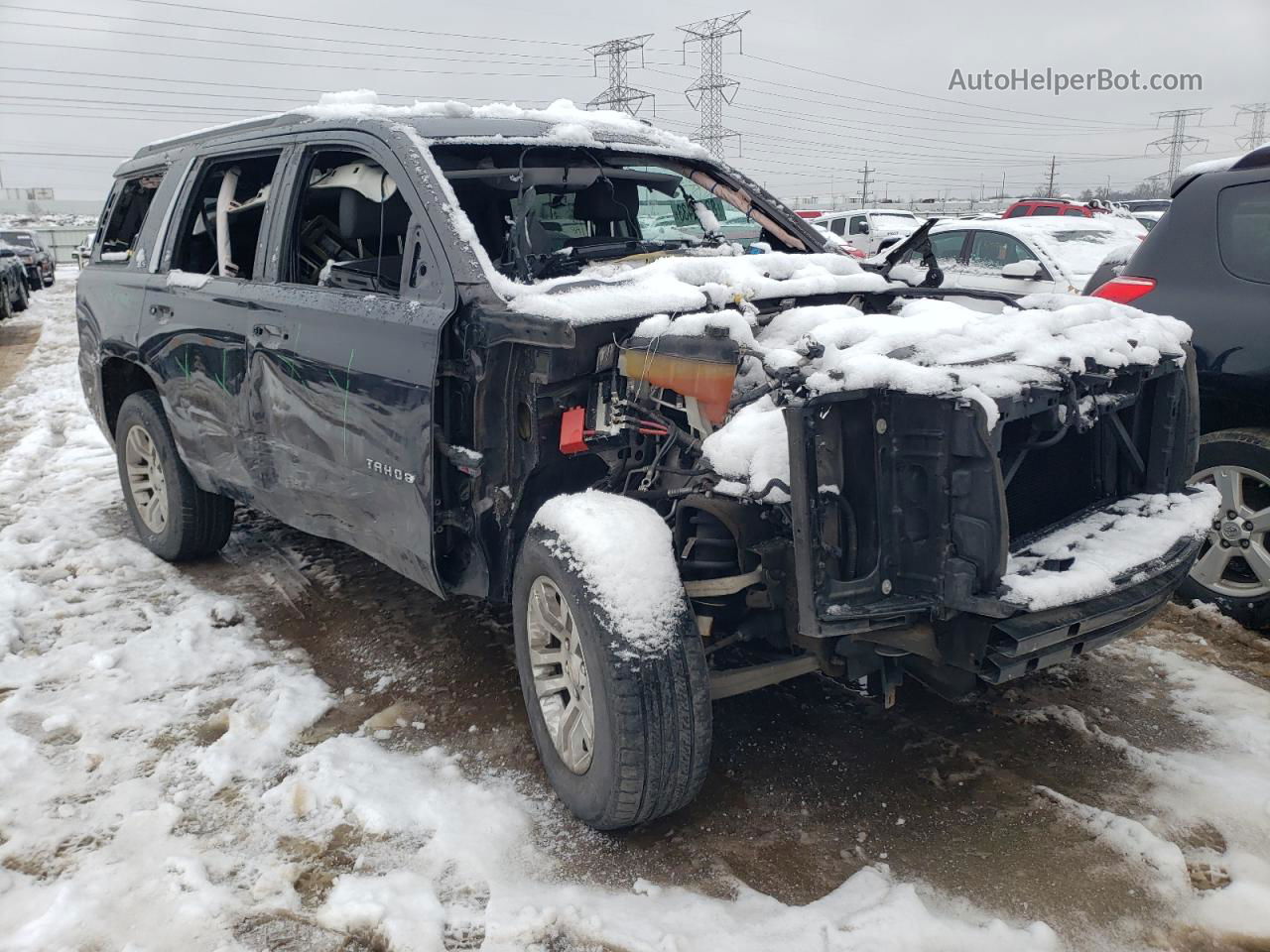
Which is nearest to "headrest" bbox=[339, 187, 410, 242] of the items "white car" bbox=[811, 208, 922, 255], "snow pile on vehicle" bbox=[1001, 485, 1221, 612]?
"snow pile on vehicle" bbox=[1001, 485, 1221, 612]

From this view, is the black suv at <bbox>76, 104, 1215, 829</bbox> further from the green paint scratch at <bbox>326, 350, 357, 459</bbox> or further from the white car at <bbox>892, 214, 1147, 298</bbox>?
the white car at <bbox>892, 214, 1147, 298</bbox>

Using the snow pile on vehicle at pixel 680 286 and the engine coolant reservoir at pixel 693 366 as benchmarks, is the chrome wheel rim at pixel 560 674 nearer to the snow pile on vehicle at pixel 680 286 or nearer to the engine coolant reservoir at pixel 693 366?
the engine coolant reservoir at pixel 693 366

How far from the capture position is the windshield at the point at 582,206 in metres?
3.35

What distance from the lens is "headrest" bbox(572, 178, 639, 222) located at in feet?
13.0

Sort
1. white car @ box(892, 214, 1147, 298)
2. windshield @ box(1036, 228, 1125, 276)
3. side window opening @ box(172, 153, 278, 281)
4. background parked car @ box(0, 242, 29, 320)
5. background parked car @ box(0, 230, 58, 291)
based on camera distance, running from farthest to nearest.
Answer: background parked car @ box(0, 230, 58, 291)
background parked car @ box(0, 242, 29, 320)
windshield @ box(1036, 228, 1125, 276)
white car @ box(892, 214, 1147, 298)
side window opening @ box(172, 153, 278, 281)

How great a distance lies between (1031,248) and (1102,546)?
743 cm

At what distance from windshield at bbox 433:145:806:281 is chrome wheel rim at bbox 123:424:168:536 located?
2.55 metres

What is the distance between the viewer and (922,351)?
2439mm

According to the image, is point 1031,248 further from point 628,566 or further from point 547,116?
point 628,566

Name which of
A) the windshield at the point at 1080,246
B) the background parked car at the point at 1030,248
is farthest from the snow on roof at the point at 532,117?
the windshield at the point at 1080,246

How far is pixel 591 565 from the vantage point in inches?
101

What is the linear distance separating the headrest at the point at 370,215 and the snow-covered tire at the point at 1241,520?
Answer: 3.26 metres

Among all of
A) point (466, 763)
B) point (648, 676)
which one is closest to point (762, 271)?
point (648, 676)

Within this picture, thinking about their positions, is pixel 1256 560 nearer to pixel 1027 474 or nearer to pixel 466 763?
pixel 1027 474
